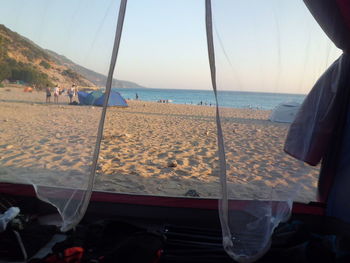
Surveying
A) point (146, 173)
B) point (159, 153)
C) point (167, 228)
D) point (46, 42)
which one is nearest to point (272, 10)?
point (46, 42)

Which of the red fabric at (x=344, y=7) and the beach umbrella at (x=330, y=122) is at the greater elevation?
the red fabric at (x=344, y=7)

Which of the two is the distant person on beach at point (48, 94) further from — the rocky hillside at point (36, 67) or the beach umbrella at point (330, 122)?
the beach umbrella at point (330, 122)

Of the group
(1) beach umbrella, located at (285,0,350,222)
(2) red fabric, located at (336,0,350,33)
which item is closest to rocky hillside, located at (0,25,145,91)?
(1) beach umbrella, located at (285,0,350,222)

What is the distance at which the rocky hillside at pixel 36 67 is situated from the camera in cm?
198

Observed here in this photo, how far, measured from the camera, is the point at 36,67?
7.26ft

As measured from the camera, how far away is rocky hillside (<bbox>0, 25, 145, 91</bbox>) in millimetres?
1984

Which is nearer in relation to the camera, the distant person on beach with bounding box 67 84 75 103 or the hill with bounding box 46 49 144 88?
the hill with bounding box 46 49 144 88

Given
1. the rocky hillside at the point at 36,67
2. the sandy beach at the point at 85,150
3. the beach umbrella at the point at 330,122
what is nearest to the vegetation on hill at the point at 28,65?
the rocky hillside at the point at 36,67

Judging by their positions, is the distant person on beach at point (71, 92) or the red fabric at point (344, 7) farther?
the distant person on beach at point (71, 92)

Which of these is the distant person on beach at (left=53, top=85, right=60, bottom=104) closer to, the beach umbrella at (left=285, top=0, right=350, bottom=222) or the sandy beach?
the sandy beach

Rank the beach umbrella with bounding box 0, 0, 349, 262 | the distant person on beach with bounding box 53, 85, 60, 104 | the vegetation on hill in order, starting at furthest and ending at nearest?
the vegetation on hill < the distant person on beach with bounding box 53, 85, 60, 104 < the beach umbrella with bounding box 0, 0, 349, 262

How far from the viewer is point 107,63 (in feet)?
6.15

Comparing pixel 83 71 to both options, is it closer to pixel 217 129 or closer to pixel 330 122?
pixel 217 129

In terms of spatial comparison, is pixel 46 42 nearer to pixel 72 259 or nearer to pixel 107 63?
pixel 107 63
